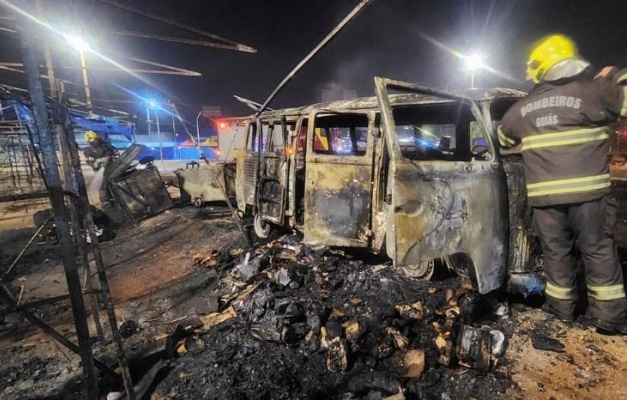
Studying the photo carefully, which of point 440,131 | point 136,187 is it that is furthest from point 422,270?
point 136,187

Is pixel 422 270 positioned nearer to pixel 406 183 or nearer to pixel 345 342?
pixel 345 342

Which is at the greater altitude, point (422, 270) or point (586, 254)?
point (586, 254)

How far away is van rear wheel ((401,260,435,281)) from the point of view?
11.7 ft

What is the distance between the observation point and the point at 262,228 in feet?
18.6

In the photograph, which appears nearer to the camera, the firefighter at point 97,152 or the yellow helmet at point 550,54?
the yellow helmet at point 550,54

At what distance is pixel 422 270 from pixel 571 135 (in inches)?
74.0

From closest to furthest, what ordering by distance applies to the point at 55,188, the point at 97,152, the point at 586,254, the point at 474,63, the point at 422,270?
the point at 55,188 → the point at 586,254 → the point at 422,270 → the point at 97,152 → the point at 474,63

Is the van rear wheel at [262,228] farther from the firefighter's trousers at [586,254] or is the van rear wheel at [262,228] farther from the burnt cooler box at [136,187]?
the firefighter's trousers at [586,254]

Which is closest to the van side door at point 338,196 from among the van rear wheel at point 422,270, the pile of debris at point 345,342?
the pile of debris at point 345,342

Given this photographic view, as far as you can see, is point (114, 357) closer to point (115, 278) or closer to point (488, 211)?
point (115, 278)

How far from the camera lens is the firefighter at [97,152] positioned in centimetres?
846

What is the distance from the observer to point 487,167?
2.73m

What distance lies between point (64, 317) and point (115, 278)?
104cm

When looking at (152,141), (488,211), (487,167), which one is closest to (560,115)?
(487,167)
